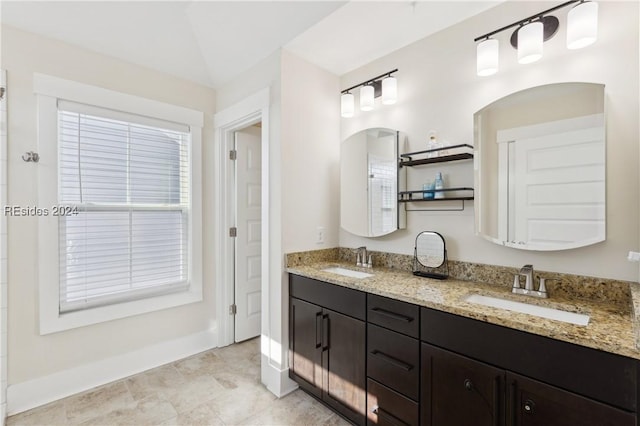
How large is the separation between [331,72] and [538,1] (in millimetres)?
1421

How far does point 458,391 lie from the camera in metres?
1.33

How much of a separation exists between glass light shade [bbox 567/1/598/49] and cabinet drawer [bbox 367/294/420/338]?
1.47 metres

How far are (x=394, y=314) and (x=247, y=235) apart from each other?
1.90 m

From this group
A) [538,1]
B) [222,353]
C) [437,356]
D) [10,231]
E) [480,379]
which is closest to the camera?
[480,379]

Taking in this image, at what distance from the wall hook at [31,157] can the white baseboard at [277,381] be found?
6.93 feet

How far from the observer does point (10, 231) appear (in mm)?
1960

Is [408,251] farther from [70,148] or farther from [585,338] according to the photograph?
[70,148]

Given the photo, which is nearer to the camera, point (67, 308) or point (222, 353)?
point (67, 308)

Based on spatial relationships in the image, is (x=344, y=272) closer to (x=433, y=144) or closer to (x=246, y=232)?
(x=433, y=144)

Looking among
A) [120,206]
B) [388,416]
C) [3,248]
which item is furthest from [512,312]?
[3,248]

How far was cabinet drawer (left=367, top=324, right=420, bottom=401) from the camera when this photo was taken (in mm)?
1497

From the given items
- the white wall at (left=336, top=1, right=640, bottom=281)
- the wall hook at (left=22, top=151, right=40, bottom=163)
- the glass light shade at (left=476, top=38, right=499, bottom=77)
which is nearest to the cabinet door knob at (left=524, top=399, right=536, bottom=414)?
the white wall at (left=336, top=1, right=640, bottom=281)

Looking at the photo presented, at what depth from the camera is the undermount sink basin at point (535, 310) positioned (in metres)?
1.30

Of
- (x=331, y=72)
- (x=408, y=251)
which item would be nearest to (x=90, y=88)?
(x=331, y=72)
